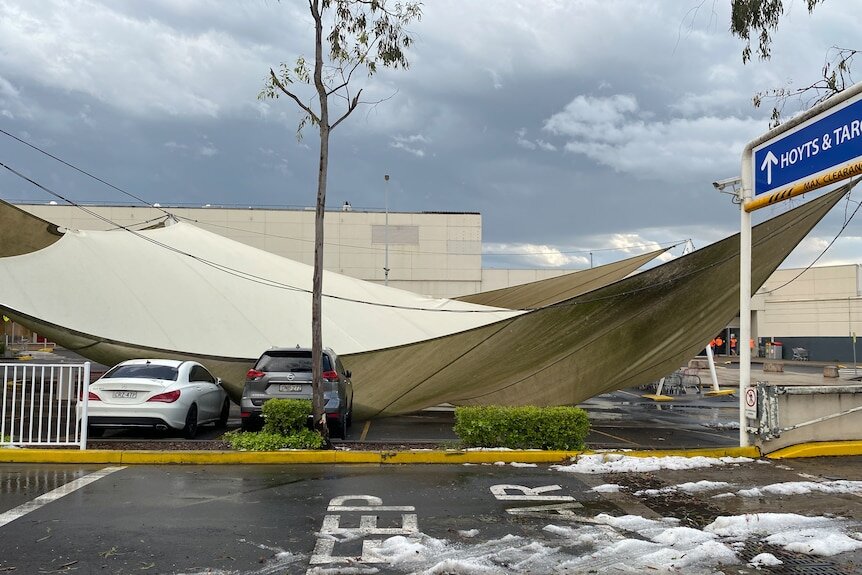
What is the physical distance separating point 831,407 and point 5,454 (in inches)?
469

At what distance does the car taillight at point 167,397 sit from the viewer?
10836 millimetres

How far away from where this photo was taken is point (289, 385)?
11.3m

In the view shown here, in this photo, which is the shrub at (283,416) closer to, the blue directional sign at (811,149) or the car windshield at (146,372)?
the car windshield at (146,372)

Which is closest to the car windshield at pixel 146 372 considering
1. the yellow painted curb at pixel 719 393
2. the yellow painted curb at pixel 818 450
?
the yellow painted curb at pixel 818 450

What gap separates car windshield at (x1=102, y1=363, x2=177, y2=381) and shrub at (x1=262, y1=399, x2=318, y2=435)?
7.39 ft

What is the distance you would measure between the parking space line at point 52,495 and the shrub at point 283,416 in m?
2.02

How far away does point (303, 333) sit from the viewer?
15.3 meters

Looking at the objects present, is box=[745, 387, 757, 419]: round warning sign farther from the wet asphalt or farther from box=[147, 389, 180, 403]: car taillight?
box=[147, 389, 180, 403]: car taillight

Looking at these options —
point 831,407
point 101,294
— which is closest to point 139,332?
point 101,294

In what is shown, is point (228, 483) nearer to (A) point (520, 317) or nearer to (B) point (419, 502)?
(B) point (419, 502)

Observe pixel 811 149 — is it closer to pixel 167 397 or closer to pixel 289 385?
pixel 289 385

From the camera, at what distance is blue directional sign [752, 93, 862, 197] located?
8.62 metres

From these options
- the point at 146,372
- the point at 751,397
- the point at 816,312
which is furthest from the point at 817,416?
the point at 816,312

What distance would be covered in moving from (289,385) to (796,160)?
8.38 m
